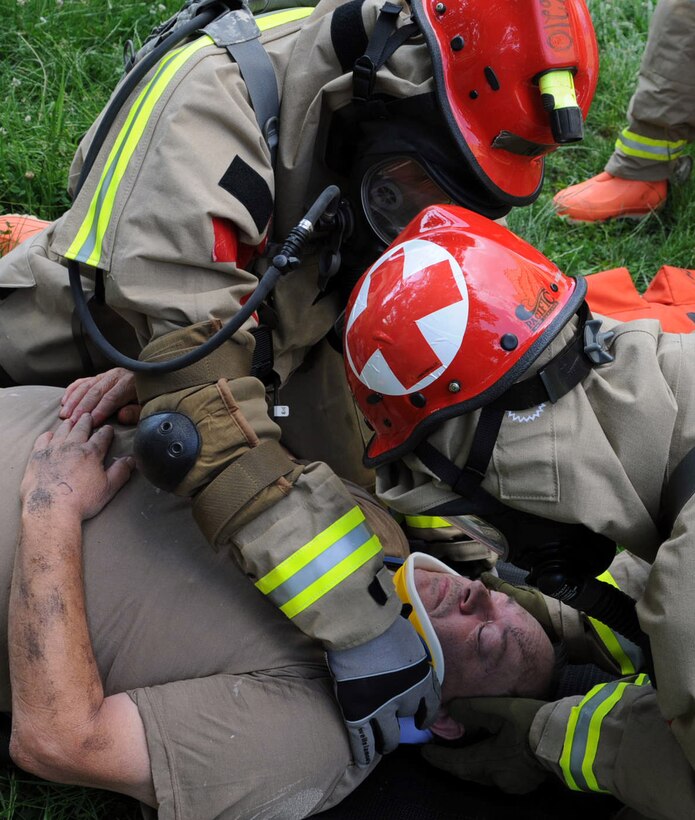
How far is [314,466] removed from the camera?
242 centimetres

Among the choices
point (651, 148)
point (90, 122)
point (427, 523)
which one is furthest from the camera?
point (651, 148)

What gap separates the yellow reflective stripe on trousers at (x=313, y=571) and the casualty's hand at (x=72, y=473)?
514 millimetres

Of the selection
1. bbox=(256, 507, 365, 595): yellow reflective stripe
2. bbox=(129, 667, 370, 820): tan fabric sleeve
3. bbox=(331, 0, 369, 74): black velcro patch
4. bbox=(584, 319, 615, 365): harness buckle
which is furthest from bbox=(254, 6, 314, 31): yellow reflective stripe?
bbox=(129, 667, 370, 820): tan fabric sleeve

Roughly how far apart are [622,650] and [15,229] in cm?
268

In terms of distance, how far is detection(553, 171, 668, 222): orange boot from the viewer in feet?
15.2

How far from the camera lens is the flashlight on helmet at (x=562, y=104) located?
2248 millimetres

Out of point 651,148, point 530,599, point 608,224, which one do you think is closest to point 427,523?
point 530,599

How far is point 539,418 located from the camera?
2.03 m

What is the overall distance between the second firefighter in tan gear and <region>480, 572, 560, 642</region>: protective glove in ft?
7.65

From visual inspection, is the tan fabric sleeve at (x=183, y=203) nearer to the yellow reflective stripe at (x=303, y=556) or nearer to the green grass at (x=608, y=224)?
the yellow reflective stripe at (x=303, y=556)

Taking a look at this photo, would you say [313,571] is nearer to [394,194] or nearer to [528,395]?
[528,395]

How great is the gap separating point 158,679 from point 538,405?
1181mm

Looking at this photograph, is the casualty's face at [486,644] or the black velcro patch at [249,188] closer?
the black velcro patch at [249,188]

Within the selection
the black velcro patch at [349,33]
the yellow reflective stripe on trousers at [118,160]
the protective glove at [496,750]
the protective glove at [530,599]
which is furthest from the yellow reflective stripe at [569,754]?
the black velcro patch at [349,33]
